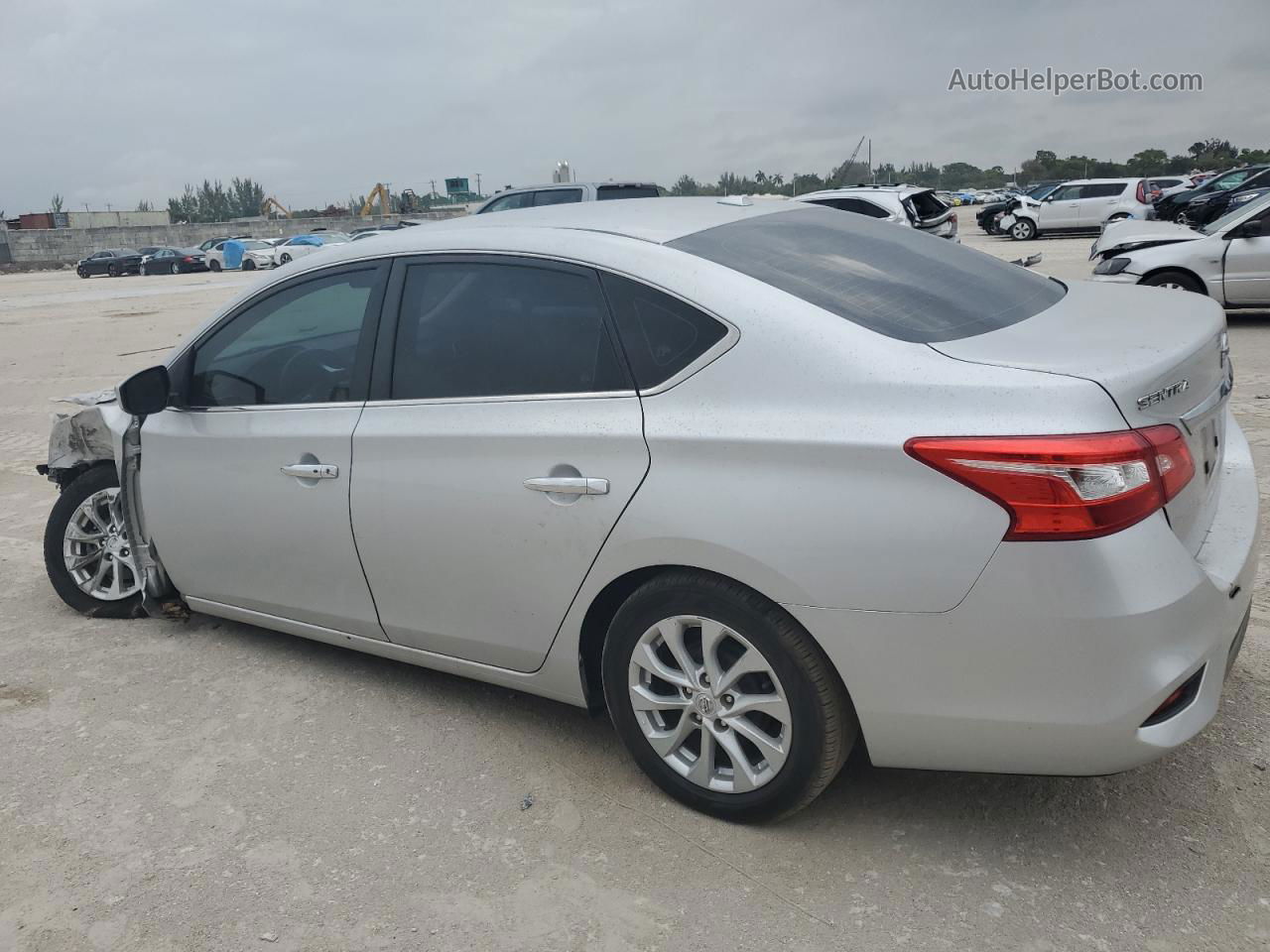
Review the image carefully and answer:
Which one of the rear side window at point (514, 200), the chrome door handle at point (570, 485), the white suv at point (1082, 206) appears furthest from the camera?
the white suv at point (1082, 206)

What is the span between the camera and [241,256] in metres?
42.8

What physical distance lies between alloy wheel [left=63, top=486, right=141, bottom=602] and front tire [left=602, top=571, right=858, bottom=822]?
2.68m

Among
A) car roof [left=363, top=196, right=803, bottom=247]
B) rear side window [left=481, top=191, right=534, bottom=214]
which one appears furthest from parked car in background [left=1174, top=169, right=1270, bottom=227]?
car roof [left=363, top=196, right=803, bottom=247]

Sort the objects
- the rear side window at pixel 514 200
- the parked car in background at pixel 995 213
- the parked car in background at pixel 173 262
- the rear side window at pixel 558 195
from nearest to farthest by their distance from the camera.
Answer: the rear side window at pixel 558 195, the rear side window at pixel 514 200, the parked car in background at pixel 995 213, the parked car in background at pixel 173 262

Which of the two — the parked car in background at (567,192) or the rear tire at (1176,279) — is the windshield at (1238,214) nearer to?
the rear tire at (1176,279)

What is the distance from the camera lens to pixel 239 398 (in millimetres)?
3852

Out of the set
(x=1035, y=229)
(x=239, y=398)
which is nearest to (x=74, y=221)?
(x=1035, y=229)

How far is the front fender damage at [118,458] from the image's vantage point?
418cm

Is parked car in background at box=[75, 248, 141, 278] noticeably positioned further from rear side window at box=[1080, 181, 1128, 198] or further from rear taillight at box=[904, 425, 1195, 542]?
rear taillight at box=[904, 425, 1195, 542]

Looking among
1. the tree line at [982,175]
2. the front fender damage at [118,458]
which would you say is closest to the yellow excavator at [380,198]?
the tree line at [982,175]

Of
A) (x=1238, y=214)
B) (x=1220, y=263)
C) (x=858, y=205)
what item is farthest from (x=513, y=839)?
(x=858, y=205)

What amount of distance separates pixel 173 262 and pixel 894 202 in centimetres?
3506

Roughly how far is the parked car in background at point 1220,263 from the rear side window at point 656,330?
8.82 meters

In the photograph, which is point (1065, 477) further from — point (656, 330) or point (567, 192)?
point (567, 192)
